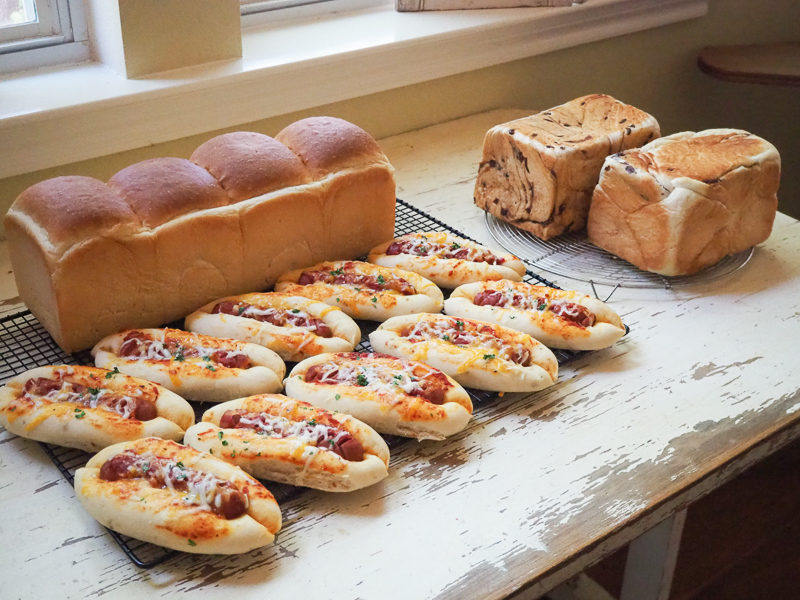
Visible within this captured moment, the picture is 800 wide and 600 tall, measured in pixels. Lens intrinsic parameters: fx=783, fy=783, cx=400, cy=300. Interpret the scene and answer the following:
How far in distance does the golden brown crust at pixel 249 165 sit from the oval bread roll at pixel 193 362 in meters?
0.33

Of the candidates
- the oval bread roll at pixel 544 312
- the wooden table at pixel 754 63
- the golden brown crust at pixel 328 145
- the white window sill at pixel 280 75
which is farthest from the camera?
the wooden table at pixel 754 63

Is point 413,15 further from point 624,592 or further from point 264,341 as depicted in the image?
point 624,592

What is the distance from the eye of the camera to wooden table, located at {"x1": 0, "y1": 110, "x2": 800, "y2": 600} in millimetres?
1006

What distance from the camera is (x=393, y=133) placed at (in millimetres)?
2424

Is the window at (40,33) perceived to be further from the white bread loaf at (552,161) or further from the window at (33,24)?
the white bread loaf at (552,161)

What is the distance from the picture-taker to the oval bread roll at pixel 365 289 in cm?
150

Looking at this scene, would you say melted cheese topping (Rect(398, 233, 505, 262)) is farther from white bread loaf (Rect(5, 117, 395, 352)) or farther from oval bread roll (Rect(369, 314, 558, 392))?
oval bread roll (Rect(369, 314, 558, 392))

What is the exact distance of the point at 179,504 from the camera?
1032 millimetres

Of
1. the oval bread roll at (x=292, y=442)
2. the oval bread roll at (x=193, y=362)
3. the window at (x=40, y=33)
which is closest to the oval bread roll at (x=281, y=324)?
the oval bread roll at (x=193, y=362)

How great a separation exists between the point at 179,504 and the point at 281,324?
48 cm

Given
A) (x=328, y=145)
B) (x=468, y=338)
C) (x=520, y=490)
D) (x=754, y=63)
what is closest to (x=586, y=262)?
(x=468, y=338)

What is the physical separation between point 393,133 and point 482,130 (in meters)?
0.28

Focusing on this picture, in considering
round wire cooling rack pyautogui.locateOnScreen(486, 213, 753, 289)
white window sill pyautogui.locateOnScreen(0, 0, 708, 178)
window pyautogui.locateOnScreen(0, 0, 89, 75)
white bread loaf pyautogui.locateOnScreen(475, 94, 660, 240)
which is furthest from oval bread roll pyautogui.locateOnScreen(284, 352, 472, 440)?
window pyautogui.locateOnScreen(0, 0, 89, 75)

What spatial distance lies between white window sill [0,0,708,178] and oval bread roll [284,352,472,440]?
0.87 meters
